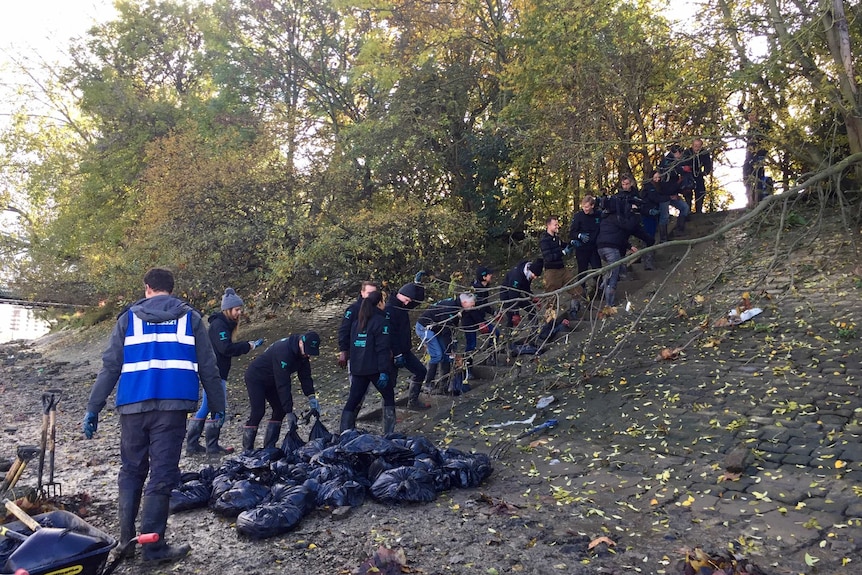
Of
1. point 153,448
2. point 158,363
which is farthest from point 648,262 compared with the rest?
point 153,448

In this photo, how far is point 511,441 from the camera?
23.6 feet

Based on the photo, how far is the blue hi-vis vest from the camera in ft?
14.6

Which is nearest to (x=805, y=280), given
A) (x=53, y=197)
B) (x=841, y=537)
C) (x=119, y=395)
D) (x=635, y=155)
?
(x=635, y=155)

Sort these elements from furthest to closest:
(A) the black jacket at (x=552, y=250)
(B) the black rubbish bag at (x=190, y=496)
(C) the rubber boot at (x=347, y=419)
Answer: (A) the black jacket at (x=552, y=250), (C) the rubber boot at (x=347, y=419), (B) the black rubbish bag at (x=190, y=496)

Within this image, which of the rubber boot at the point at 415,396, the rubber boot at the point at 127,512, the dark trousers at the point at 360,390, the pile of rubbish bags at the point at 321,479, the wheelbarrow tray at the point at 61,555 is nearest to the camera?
the wheelbarrow tray at the point at 61,555

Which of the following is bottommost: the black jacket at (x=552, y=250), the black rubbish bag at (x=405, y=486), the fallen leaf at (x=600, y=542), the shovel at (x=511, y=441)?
the fallen leaf at (x=600, y=542)

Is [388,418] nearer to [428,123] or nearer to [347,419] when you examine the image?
[347,419]

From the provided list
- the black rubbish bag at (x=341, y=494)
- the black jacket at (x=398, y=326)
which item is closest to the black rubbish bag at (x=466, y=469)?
the black rubbish bag at (x=341, y=494)

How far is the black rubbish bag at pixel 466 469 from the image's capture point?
228 inches

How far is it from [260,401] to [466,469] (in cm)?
274

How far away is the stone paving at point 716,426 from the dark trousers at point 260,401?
7.11ft

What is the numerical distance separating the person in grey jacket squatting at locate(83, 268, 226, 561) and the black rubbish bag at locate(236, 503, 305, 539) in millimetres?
411

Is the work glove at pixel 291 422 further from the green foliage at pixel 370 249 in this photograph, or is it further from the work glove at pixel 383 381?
the green foliage at pixel 370 249

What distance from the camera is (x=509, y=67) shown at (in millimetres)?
13258
